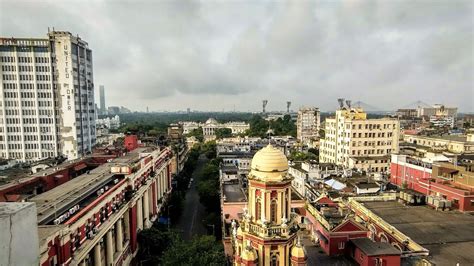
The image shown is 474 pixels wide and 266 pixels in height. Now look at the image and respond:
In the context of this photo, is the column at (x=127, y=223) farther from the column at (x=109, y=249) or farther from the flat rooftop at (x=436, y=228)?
the flat rooftop at (x=436, y=228)

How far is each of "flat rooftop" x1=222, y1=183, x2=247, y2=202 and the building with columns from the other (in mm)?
12938

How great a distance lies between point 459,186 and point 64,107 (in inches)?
3519

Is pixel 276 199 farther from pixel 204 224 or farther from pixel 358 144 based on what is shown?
pixel 358 144

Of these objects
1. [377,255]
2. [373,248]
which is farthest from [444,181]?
[377,255]

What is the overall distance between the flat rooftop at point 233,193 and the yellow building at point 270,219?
28.2 metres

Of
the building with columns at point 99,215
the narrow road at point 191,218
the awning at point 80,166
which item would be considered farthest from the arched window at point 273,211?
the awning at point 80,166

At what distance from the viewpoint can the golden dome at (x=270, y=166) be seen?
19859 mm

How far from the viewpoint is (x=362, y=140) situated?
74.3 m

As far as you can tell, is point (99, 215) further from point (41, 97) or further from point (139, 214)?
point (41, 97)

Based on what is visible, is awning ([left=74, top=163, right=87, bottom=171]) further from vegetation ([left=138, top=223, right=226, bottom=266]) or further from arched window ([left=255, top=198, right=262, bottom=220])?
arched window ([left=255, top=198, right=262, bottom=220])

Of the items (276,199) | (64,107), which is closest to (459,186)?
(276,199)

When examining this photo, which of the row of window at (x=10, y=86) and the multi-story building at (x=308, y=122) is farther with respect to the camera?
the multi-story building at (x=308, y=122)

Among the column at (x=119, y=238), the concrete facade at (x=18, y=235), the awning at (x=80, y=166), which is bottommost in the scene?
the column at (x=119, y=238)

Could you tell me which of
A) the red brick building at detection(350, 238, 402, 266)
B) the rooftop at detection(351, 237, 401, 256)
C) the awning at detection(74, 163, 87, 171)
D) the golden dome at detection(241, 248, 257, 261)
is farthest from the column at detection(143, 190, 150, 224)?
the red brick building at detection(350, 238, 402, 266)
